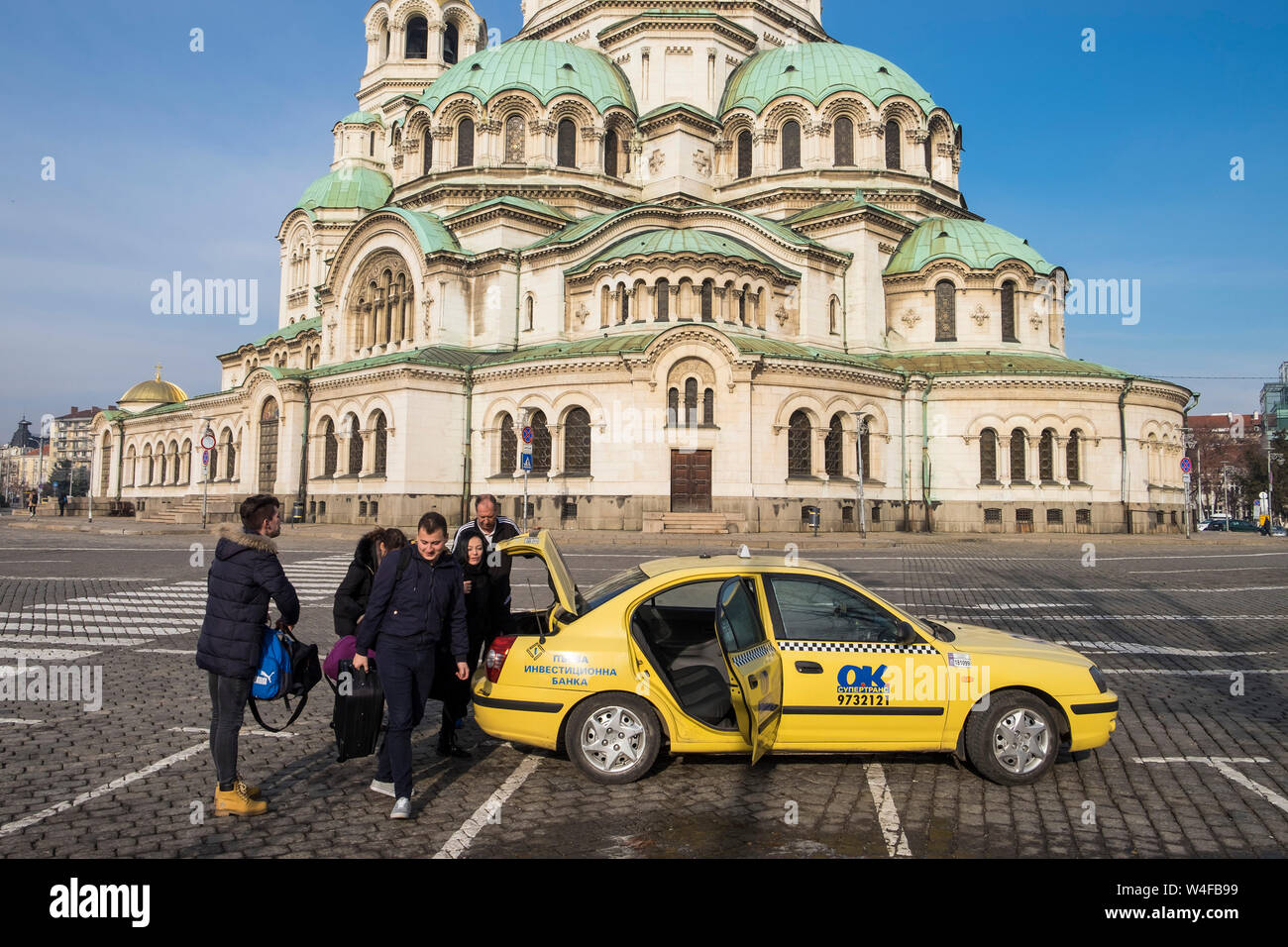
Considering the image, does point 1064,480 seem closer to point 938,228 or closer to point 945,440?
point 945,440

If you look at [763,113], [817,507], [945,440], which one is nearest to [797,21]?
[763,113]

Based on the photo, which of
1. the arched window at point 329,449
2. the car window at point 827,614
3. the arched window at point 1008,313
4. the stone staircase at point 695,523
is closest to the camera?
the car window at point 827,614

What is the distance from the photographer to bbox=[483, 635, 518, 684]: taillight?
6762 mm

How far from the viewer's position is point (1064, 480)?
3862cm

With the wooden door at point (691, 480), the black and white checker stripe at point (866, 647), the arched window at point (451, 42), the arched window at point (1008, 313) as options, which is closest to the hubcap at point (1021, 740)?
the black and white checker stripe at point (866, 647)

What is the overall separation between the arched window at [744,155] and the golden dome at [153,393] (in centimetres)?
4938

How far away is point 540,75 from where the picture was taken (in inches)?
1730

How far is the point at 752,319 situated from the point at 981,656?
105 feet

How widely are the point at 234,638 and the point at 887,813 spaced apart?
174 inches

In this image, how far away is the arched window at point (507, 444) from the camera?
126 ft

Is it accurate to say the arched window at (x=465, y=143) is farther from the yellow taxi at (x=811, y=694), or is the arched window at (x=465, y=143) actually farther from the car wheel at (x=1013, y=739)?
the car wheel at (x=1013, y=739)

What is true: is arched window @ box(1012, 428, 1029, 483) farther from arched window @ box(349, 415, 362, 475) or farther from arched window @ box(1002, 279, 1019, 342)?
arched window @ box(349, 415, 362, 475)

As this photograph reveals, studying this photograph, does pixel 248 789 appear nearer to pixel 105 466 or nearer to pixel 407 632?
pixel 407 632
